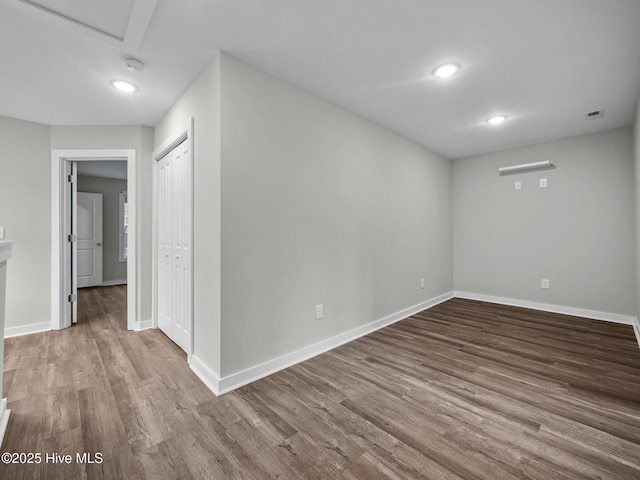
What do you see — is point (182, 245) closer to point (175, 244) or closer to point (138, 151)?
point (175, 244)

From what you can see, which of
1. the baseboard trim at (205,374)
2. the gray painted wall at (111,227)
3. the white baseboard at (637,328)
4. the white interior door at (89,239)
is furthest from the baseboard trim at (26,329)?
the white baseboard at (637,328)

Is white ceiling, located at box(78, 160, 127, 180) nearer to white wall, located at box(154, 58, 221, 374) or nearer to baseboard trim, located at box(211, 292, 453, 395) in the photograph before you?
white wall, located at box(154, 58, 221, 374)

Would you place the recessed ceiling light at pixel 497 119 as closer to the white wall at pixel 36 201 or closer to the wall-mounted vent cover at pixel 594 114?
the wall-mounted vent cover at pixel 594 114

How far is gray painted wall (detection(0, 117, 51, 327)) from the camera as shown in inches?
124

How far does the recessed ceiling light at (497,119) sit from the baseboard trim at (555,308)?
2731 mm

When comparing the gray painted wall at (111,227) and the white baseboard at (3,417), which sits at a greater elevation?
the gray painted wall at (111,227)

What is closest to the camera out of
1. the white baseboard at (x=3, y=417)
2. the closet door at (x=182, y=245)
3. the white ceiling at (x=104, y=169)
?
the white baseboard at (x=3, y=417)

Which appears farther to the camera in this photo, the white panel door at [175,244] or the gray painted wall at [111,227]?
the gray painted wall at [111,227]

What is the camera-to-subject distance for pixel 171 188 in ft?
9.72

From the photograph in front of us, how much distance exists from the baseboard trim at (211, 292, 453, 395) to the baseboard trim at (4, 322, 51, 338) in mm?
2330

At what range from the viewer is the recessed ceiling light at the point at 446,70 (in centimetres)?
227

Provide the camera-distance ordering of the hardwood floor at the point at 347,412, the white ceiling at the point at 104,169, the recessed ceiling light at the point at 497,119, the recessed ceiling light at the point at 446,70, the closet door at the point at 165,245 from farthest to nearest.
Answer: the white ceiling at the point at 104,169
the recessed ceiling light at the point at 497,119
the closet door at the point at 165,245
the recessed ceiling light at the point at 446,70
the hardwood floor at the point at 347,412

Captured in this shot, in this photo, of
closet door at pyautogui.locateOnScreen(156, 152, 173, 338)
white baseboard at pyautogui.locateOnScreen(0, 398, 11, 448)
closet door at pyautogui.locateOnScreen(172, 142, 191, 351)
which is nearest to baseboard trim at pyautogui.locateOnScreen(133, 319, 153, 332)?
closet door at pyautogui.locateOnScreen(156, 152, 173, 338)

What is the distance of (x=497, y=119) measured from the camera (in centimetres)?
335
